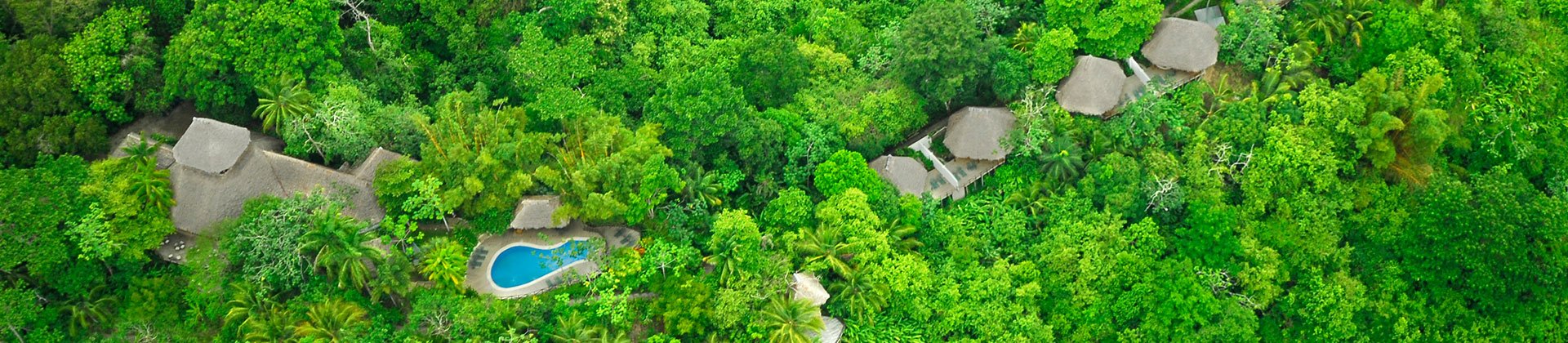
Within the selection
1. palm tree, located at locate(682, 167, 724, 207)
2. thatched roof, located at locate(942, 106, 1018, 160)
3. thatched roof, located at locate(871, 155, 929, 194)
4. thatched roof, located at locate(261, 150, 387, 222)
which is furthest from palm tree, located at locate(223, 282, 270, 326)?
thatched roof, located at locate(942, 106, 1018, 160)

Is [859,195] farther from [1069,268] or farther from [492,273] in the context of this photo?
[492,273]

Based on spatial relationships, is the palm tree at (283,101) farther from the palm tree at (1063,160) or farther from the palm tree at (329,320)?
the palm tree at (1063,160)

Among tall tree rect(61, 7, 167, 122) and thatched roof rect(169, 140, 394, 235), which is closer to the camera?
thatched roof rect(169, 140, 394, 235)

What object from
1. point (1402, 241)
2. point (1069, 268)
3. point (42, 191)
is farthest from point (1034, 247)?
point (42, 191)

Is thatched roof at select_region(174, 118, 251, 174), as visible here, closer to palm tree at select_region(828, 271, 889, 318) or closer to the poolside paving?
the poolside paving

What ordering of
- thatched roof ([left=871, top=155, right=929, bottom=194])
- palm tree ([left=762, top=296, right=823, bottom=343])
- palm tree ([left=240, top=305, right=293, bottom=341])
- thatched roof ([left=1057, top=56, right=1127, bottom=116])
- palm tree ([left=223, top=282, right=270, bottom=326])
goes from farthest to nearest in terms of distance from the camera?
thatched roof ([left=1057, top=56, right=1127, bottom=116])
thatched roof ([left=871, top=155, right=929, bottom=194])
palm tree ([left=223, top=282, right=270, bottom=326])
palm tree ([left=762, top=296, right=823, bottom=343])
palm tree ([left=240, top=305, right=293, bottom=341])

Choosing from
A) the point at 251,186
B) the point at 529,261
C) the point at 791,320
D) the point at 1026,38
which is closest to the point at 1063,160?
the point at 1026,38
